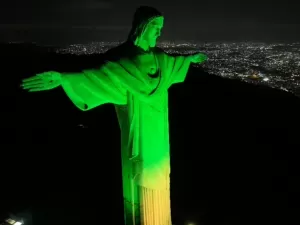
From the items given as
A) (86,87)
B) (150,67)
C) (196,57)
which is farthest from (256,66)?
(86,87)

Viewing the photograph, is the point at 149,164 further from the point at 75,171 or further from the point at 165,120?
the point at 75,171

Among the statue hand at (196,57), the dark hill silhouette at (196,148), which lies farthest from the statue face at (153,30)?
the dark hill silhouette at (196,148)

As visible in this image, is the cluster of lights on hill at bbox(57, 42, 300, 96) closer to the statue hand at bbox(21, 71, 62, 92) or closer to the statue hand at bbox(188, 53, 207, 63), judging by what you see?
the statue hand at bbox(188, 53, 207, 63)

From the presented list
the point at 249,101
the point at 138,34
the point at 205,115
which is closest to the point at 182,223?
the point at 138,34

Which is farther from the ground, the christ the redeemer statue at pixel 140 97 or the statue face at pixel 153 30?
the statue face at pixel 153 30

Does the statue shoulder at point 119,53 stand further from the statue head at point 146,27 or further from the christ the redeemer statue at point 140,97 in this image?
the statue head at point 146,27

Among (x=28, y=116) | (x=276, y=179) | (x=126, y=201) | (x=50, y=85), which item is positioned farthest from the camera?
(x=28, y=116)

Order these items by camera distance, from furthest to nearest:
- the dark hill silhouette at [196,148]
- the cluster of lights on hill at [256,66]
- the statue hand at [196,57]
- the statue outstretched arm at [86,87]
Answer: the cluster of lights on hill at [256,66] < the dark hill silhouette at [196,148] < the statue hand at [196,57] < the statue outstretched arm at [86,87]

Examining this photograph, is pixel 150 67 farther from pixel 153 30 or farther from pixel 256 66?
pixel 256 66

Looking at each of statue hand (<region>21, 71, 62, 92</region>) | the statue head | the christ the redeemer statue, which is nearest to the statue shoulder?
the christ the redeemer statue
